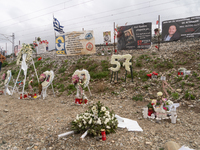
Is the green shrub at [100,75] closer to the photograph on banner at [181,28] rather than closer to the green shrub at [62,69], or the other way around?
the green shrub at [62,69]

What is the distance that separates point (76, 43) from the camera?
13.3 m

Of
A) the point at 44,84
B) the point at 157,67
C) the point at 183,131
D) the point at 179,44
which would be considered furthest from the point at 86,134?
the point at 179,44

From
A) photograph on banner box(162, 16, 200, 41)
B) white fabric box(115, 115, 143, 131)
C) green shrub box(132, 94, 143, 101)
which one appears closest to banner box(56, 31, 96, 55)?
photograph on banner box(162, 16, 200, 41)

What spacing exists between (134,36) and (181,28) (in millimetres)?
3671

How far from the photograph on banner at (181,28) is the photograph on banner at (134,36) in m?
1.37

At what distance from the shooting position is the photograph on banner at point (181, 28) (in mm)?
10571

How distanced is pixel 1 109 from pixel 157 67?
9519 mm

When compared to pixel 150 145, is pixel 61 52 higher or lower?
higher

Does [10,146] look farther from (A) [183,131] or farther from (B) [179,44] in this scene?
(B) [179,44]

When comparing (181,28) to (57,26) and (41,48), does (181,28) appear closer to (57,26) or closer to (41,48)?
(57,26)

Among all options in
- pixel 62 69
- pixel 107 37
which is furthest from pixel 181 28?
pixel 62 69

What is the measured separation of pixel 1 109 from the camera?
6.35m

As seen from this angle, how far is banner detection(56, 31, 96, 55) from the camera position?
1285 centimetres

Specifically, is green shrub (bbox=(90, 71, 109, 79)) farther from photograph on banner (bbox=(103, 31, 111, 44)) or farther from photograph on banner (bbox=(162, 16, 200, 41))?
photograph on banner (bbox=(162, 16, 200, 41))
